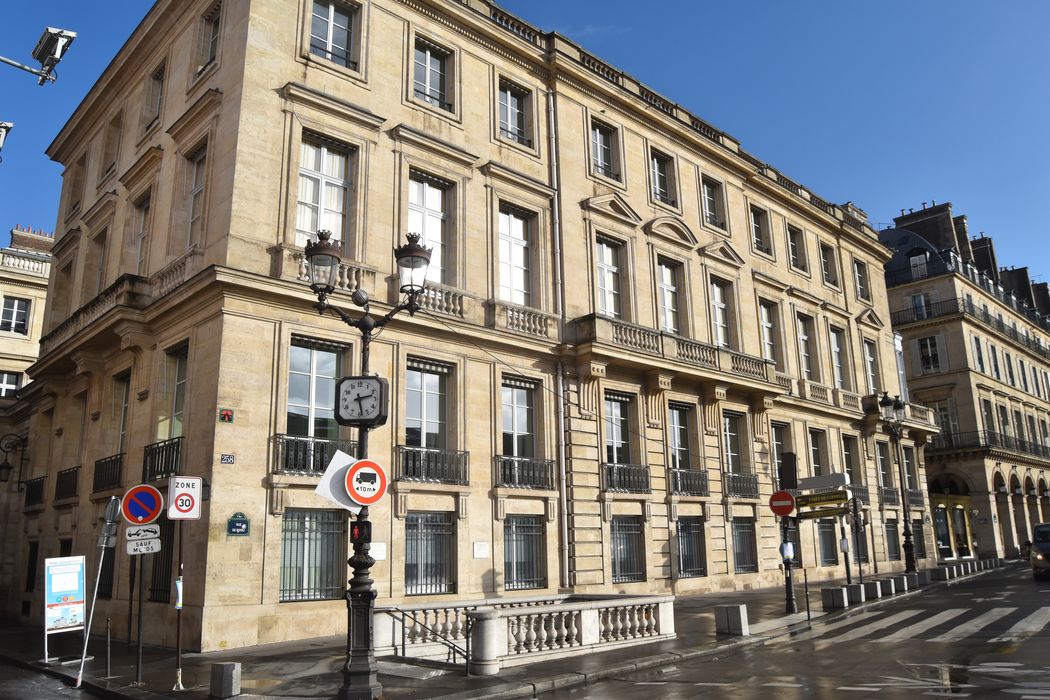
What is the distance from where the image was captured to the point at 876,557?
2889 cm

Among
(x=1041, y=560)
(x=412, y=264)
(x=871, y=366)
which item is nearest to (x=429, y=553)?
(x=412, y=264)

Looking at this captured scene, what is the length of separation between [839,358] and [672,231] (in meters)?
11.3

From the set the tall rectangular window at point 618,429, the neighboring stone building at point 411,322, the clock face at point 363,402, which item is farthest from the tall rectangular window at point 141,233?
the tall rectangular window at point 618,429

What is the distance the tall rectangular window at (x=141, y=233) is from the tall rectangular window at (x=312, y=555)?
7.49 metres

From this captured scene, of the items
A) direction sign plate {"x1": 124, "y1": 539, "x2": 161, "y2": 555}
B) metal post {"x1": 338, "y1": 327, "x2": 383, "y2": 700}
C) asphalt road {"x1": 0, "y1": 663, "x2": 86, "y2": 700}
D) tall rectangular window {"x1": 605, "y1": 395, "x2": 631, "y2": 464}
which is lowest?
asphalt road {"x1": 0, "y1": 663, "x2": 86, "y2": 700}

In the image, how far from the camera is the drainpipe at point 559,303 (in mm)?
17984

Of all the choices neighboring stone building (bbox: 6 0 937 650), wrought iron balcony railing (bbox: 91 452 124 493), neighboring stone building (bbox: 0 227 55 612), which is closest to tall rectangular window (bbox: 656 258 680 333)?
neighboring stone building (bbox: 6 0 937 650)

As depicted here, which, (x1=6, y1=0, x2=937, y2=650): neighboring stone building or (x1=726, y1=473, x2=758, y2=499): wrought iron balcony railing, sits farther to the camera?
(x1=726, y1=473, x2=758, y2=499): wrought iron balcony railing

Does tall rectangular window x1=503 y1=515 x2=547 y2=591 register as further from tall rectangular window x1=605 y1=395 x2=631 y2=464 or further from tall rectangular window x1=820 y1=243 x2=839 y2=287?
tall rectangular window x1=820 y1=243 x2=839 y2=287

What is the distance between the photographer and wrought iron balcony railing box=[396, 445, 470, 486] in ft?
51.3

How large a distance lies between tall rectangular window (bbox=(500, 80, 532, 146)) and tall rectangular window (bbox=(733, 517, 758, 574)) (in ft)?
39.8

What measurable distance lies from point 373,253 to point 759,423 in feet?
44.4

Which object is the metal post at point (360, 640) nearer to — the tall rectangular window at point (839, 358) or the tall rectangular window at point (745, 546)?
the tall rectangular window at point (745, 546)

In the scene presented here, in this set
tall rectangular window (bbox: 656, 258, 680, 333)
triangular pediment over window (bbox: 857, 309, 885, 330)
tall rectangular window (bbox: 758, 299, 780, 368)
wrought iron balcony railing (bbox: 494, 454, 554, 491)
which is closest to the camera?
wrought iron balcony railing (bbox: 494, 454, 554, 491)
